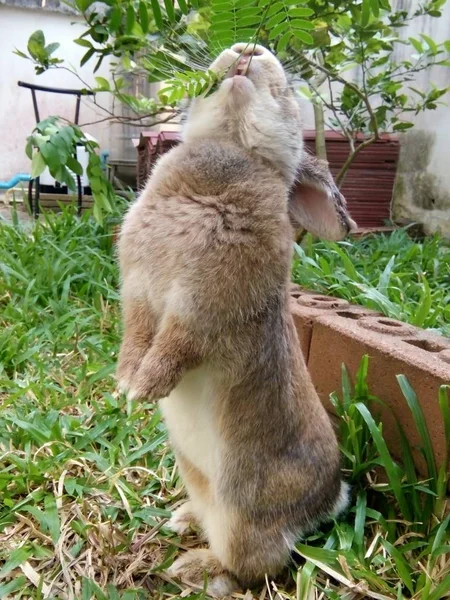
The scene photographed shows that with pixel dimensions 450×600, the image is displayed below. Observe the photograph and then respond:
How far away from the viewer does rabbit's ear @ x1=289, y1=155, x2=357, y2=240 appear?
1.76 meters

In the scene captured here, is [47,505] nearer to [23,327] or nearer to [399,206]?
[23,327]

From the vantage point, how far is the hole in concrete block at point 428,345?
214cm

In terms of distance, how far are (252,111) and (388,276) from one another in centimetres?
172

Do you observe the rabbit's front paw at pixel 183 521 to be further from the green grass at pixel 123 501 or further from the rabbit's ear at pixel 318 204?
the rabbit's ear at pixel 318 204

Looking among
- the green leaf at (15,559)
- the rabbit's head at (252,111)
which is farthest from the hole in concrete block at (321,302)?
the green leaf at (15,559)

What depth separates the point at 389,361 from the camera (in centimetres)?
205

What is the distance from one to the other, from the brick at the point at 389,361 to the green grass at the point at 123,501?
2.0 inches

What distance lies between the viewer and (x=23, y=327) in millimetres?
Result: 3178

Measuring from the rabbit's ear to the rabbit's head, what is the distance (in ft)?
0.23

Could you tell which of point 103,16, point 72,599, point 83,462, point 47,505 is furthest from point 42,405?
point 103,16

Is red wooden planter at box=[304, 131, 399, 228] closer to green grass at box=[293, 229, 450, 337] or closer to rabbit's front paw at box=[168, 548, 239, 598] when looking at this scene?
green grass at box=[293, 229, 450, 337]

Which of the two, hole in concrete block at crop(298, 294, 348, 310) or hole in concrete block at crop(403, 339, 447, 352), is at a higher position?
hole in concrete block at crop(403, 339, 447, 352)

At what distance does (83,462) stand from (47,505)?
272mm

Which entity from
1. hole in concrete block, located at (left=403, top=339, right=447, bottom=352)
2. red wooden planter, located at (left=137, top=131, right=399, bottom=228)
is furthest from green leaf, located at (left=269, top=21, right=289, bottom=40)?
red wooden planter, located at (left=137, top=131, right=399, bottom=228)
